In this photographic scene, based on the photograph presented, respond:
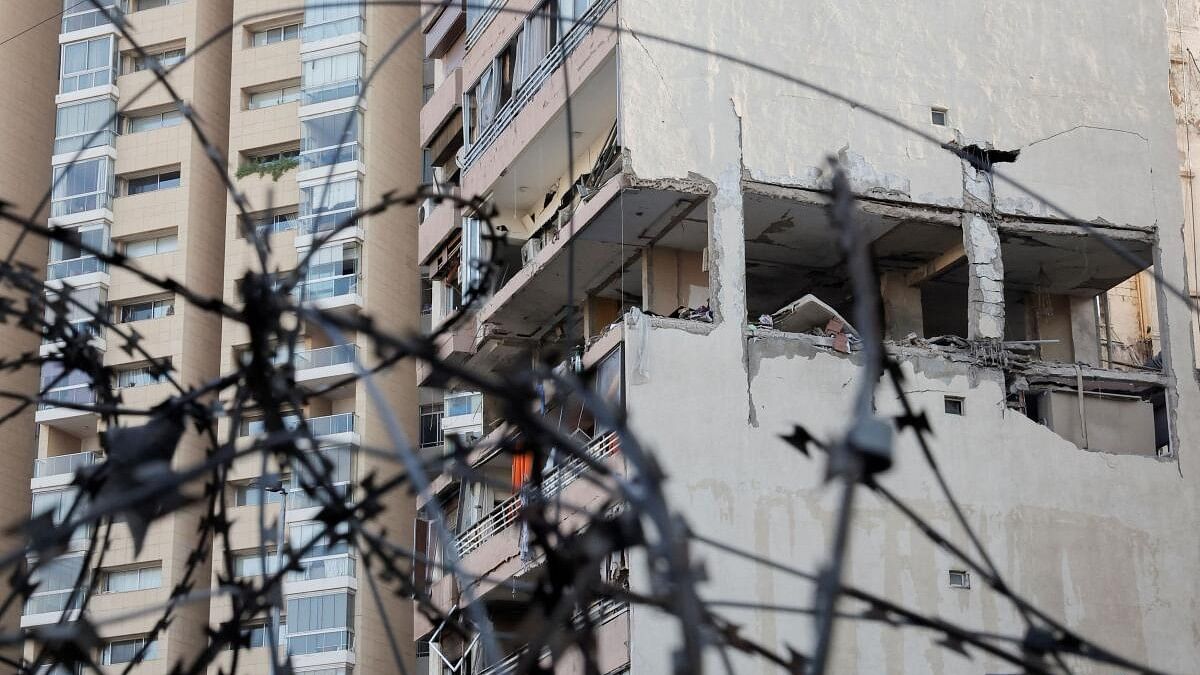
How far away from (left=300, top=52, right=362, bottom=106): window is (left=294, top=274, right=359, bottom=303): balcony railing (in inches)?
170

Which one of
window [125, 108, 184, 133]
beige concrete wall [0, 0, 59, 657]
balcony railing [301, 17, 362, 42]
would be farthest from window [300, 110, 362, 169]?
beige concrete wall [0, 0, 59, 657]

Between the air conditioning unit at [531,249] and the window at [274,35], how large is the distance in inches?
880

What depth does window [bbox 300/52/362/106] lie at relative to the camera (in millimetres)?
49156

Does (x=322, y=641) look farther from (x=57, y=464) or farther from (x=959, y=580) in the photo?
(x=959, y=580)

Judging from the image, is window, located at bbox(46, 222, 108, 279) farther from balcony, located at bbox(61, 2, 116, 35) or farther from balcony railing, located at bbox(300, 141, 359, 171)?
balcony railing, located at bbox(300, 141, 359, 171)

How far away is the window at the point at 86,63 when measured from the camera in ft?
171

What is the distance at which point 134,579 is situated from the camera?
47312 mm

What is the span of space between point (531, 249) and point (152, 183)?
2358 cm

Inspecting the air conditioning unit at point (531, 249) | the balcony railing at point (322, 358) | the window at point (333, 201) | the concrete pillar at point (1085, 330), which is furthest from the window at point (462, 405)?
the window at point (333, 201)

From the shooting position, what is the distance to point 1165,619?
1071 inches

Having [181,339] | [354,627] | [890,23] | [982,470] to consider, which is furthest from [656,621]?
[181,339]

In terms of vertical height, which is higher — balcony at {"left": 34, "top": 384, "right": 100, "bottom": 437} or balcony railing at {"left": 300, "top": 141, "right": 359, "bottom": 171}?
balcony railing at {"left": 300, "top": 141, "right": 359, "bottom": 171}

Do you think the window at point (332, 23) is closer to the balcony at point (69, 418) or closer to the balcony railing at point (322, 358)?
the balcony railing at point (322, 358)

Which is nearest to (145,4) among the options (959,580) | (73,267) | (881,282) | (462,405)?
(73,267)
